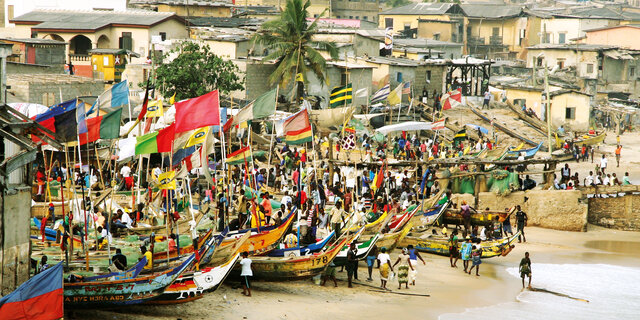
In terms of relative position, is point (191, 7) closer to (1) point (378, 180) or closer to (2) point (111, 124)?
(1) point (378, 180)

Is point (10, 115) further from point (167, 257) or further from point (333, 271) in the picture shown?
point (333, 271)

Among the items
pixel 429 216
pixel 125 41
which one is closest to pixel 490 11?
pixel 125 41

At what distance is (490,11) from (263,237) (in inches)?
2540

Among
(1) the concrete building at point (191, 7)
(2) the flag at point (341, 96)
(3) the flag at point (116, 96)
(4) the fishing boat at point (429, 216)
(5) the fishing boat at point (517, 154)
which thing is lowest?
(4) the fishing boat at point (429, 216)

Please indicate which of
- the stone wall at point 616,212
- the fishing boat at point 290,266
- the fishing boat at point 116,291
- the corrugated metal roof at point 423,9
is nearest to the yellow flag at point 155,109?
the fishing boat at point 290,266

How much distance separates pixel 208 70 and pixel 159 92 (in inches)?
105

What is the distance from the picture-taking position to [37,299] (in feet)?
53.4

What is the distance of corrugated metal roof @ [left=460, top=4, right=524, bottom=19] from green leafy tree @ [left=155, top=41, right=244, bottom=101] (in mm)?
43310

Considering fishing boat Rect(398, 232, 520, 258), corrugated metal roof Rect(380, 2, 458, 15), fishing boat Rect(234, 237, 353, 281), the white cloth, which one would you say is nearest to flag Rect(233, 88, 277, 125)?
fishing boat Rect(234, 237, 353, 281)

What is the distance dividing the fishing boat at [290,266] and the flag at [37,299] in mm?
6391

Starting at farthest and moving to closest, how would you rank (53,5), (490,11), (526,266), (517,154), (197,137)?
(490,11) < (53,5) < (517,154) < (526,266) < (197,137)

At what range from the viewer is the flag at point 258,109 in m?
26.3

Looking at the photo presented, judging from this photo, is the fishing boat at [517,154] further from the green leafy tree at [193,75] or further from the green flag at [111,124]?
the green flag at [111,124]

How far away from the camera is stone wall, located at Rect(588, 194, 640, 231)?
35.8m
